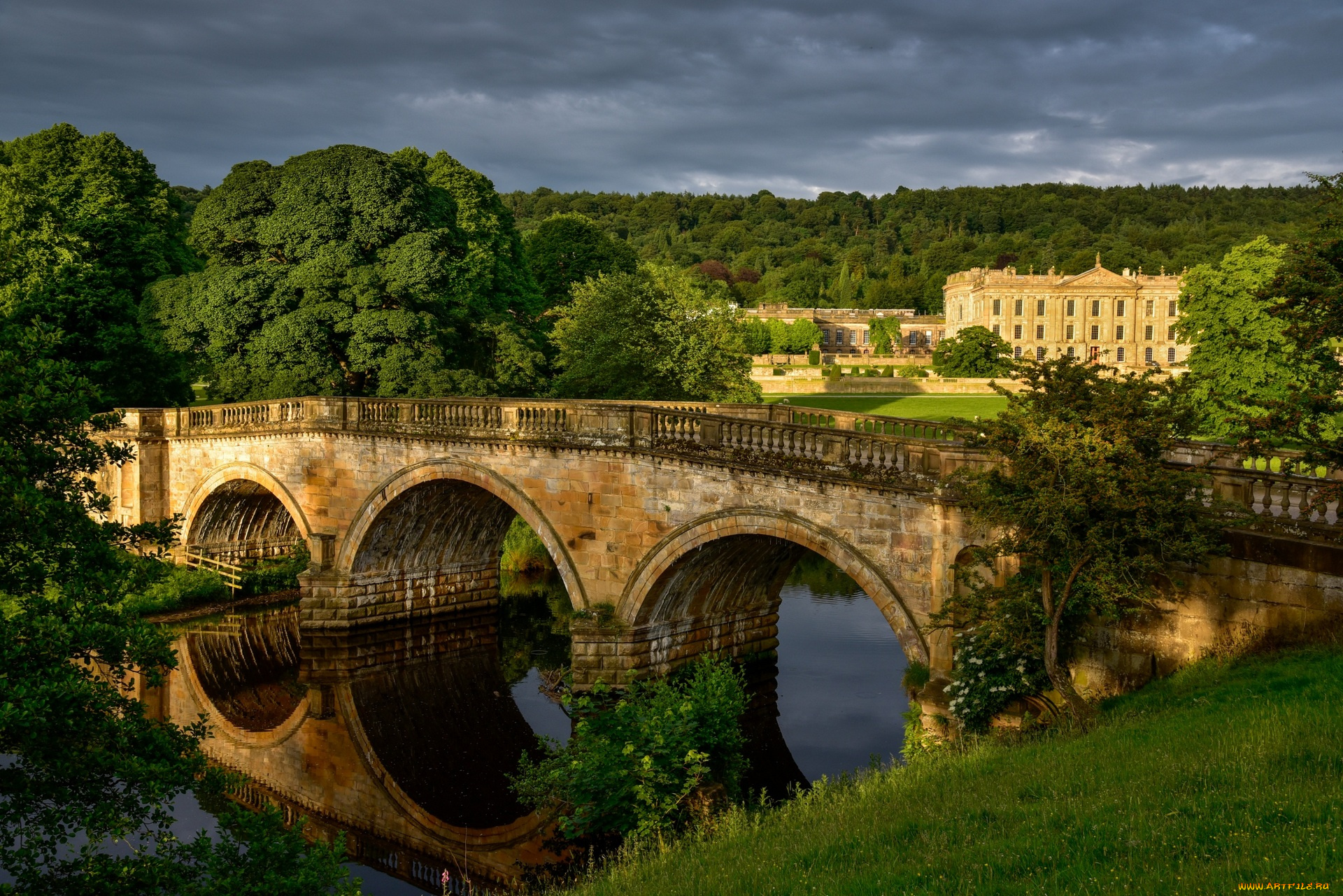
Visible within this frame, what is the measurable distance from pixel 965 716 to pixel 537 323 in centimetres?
3312

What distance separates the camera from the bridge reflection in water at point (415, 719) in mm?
19703

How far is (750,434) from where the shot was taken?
20.5 metres

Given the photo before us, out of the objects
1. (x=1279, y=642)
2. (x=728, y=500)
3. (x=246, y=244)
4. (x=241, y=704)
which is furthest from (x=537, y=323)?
(x=1279, y=642)

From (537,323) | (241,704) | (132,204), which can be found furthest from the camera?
(537,323)

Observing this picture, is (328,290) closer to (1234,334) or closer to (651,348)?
(651,348)

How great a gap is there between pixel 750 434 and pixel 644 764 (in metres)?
6.94

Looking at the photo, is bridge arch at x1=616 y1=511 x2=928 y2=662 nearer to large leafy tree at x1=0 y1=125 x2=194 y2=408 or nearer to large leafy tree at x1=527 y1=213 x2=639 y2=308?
large leafy tree at x1=0 y1=125 x2=194 y2=408

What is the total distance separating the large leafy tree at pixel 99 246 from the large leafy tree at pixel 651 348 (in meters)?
14.5

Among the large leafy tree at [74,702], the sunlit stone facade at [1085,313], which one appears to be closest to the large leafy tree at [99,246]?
the large leafy tree at [74,702]

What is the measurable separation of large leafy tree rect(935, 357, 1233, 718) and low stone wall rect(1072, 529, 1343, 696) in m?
0.45

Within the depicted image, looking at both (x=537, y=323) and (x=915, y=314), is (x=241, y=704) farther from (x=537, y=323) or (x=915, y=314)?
(x=915, y=314)

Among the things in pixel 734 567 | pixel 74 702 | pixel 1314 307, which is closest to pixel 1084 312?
pixel 734 567

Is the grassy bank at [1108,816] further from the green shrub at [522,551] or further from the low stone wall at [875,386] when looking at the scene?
the low stone wall at [875,386]

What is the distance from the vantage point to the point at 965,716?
15594 mm
